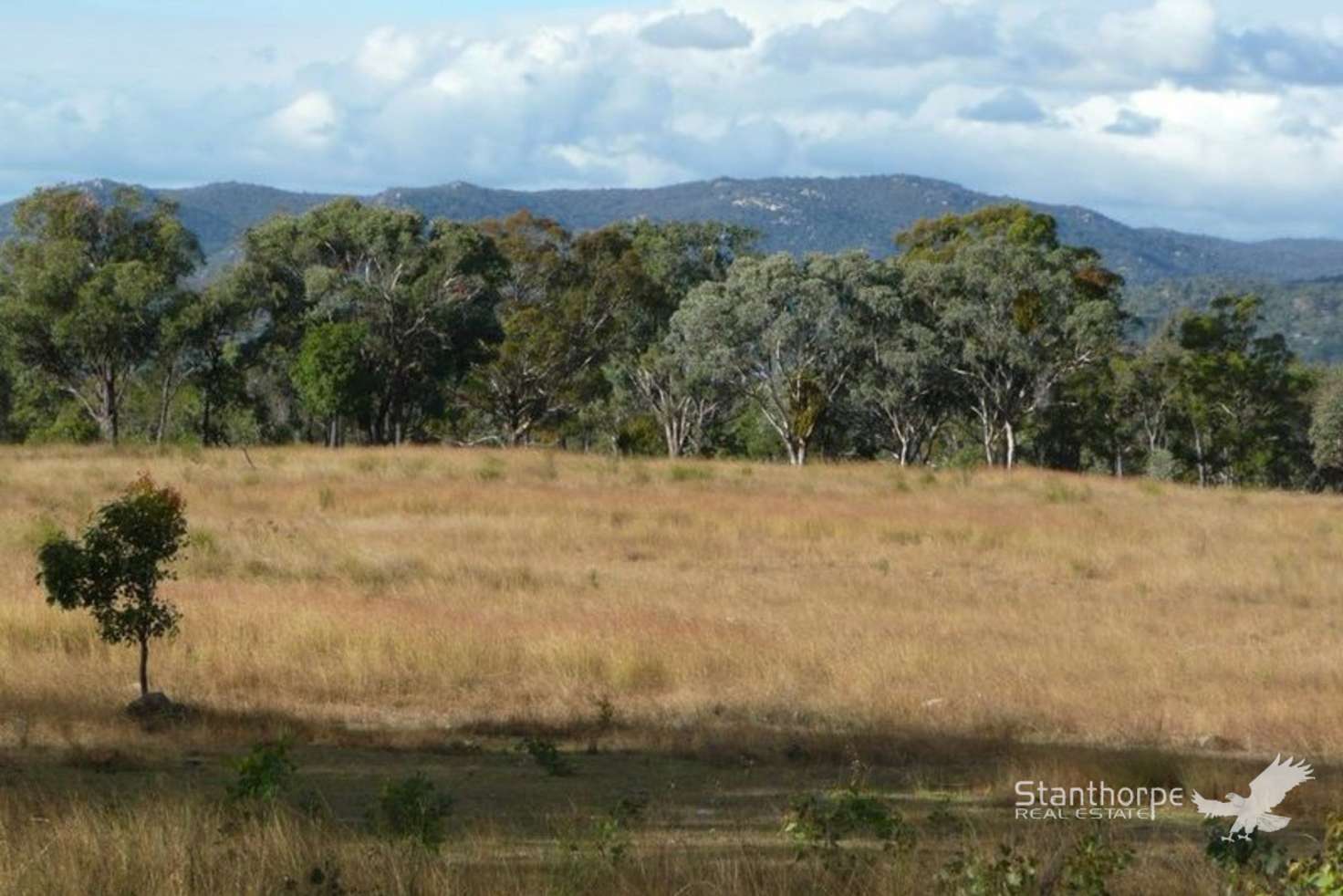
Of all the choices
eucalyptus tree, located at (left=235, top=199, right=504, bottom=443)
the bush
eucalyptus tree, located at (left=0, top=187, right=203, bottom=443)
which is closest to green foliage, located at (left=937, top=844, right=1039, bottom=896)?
eucalyptus tree, located at (left=0, top=187, right=203, bottom=443)

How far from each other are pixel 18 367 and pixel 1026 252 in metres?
31.0

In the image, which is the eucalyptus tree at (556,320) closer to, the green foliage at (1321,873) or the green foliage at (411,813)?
the green foliage at (411,813)

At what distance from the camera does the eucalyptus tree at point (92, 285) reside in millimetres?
47875

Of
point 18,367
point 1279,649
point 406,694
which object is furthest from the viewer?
point 18,367

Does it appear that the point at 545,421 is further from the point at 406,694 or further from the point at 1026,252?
the point at 406,694

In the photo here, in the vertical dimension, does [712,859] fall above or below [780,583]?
above

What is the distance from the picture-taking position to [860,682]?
46.5 ft

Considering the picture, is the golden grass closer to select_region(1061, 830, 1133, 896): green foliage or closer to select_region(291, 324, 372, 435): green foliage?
select_region(1061, 830, 1133, 896): green foliage

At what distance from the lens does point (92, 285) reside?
47812mm

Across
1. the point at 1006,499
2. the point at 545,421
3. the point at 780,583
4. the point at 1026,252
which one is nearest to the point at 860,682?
the point at 780,583

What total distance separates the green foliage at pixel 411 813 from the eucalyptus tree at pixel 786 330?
141ft

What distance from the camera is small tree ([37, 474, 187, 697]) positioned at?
12.6 m

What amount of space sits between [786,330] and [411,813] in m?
43.9

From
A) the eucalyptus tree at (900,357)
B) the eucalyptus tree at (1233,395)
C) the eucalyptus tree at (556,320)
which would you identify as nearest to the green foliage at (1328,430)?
the eucalyptus tree at (1233,395)
